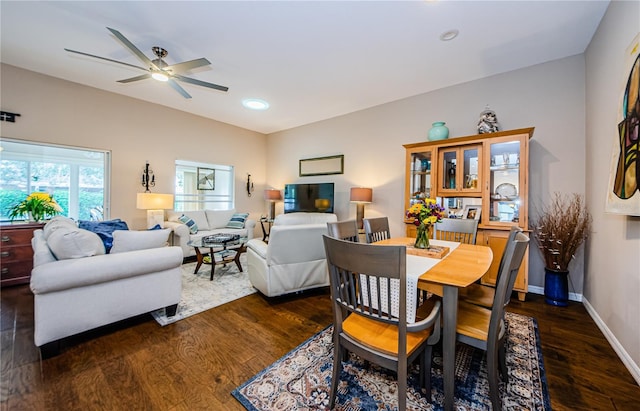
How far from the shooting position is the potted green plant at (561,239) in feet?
8.38

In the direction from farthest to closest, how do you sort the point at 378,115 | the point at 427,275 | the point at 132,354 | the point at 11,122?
the point at 378,115, the point at 11,122, the point at 132,354, the point at 427,275

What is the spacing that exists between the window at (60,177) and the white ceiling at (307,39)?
1.14m

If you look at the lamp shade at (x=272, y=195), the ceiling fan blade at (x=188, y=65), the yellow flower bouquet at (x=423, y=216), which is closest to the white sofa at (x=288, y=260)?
the yellow flower bouquet at (x=423, y=216)

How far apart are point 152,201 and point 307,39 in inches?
138

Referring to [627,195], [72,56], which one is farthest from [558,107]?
[72,56]

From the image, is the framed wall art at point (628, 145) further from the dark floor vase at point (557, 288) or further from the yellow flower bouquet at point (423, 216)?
the dark floor vase at point (557, 288)

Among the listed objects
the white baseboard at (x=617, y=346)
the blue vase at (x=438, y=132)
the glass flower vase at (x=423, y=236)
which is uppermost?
the blue vase at (x=438, y=132)

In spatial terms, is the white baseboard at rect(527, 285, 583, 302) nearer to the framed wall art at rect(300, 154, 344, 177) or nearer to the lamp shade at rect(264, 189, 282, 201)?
the framed wall art at rect(300, 154, 344, 177)

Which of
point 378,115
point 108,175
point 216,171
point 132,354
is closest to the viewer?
point 132,354

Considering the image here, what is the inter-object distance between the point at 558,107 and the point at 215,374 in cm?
436

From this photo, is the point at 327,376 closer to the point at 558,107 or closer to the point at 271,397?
the point at 271,397

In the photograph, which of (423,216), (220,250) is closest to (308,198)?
(220,250)

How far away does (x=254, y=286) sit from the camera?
2.96 metres

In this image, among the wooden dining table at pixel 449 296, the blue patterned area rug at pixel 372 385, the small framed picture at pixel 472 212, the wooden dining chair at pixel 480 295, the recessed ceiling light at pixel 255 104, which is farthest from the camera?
the recessed ceiling light at pixel 255 104
